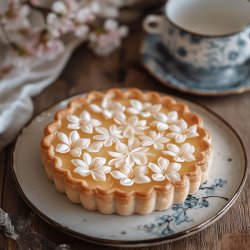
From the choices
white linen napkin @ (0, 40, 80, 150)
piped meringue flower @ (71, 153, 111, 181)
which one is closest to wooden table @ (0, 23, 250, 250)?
white linen napkin @ (0, 40, 80, 150)

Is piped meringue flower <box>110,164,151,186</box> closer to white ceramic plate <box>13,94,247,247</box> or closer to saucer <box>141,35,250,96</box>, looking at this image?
white ceramic plate <box>13,94,247,247</box>

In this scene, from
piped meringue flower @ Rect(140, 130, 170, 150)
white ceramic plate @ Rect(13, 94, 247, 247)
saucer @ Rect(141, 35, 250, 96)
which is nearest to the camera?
white ceramic plate @ Rect(13, 94, 247, 247)

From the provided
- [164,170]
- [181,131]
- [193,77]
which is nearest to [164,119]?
[181,131]

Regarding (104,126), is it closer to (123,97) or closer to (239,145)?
(123,97)

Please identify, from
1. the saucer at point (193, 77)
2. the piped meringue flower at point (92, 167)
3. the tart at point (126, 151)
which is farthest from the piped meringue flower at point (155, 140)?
the saucer at point (193, 77)

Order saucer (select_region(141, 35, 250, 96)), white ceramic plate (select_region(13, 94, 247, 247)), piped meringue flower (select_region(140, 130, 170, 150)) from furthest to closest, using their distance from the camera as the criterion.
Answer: saucer (select_region(141, 35, 250, 96)) < piped meringue flower (select_region(140, 130, 170, 150)) < white ceramic plate (select_region(13, 94, 247, 247))

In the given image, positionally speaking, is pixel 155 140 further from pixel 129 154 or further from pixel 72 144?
pixel 72 144
